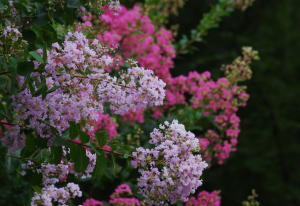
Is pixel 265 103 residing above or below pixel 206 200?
above

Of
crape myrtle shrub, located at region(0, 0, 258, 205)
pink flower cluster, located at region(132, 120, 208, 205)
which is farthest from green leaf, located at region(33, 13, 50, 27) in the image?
pink flower cluster, located at region(132, 120, 208, 205)

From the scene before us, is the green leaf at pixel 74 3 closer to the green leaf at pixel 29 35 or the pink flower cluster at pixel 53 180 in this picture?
the green leaf at pixel 29 35

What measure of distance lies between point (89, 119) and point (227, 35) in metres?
5.86

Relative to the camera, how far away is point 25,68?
3.51 ft

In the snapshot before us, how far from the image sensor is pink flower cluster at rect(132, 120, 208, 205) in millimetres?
1146

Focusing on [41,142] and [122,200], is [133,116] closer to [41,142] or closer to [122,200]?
[122,200]

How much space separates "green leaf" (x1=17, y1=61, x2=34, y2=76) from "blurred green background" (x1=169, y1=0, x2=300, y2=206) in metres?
5.17

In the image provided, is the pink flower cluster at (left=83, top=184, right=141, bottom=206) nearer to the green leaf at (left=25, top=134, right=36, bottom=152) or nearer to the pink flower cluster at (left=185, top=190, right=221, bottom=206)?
the pink flower cluster at (left=185, top=190, right=221, bottom=206)

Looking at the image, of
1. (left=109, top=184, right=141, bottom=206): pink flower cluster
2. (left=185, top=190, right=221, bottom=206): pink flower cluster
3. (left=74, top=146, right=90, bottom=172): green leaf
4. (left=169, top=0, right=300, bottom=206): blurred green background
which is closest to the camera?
(left=74, top=146, right=90, bottom=172): green leaf

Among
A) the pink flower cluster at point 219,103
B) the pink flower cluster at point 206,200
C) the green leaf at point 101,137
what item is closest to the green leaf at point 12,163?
the green leaf at point 101,137

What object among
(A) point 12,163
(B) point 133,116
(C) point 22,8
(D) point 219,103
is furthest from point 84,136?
(D) point 219,103

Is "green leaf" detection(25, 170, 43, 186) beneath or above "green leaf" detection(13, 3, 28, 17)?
beneath

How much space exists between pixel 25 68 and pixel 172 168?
0.62 meters

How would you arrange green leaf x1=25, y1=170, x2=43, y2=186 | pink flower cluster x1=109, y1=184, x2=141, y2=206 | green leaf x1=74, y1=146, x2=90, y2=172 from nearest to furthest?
green leaf x1=74, y1=146, x2=90, y2=172
green leaf x1=25, y1=170, x2=43, y2=186
pink flower cluster x1=109, y1=184, x2=141, y2=206
